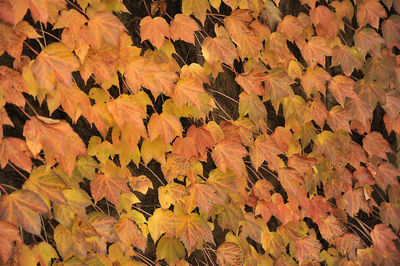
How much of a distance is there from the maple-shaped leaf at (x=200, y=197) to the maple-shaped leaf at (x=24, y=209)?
66 centimetres

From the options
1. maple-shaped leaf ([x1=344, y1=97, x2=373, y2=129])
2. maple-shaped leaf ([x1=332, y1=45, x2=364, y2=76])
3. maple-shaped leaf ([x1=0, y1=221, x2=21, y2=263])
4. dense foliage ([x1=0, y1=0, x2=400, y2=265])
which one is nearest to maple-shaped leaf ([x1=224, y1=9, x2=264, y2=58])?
dense foliage ([x1=0, y1=0, x2=400, y2=265])

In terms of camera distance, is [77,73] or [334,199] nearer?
[77,73]

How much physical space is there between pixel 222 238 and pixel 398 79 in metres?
1.32

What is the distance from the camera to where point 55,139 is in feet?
Result: 5.13

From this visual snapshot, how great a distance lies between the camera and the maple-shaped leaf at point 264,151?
86.8 inches

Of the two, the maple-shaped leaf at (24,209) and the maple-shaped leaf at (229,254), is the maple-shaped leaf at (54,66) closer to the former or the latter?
the maple-shaped leaf at (24,209)

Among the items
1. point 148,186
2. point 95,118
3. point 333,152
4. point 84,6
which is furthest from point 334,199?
point 84,6

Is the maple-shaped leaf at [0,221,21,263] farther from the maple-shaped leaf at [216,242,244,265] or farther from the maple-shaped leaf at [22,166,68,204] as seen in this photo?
the maple-shaped leaf at [216,242,244,265]

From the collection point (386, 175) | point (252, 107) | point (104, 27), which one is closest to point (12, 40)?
point (104, 27)

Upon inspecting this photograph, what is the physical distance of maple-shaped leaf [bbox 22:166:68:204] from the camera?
157 cm

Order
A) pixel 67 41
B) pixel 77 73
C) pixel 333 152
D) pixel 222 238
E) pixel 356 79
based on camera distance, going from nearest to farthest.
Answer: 1. pixel 67 41
2. pixel 77 73
3. pixel 222 238
4. pixel 333 152
5. pixel 356 79

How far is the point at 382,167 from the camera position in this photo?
2.76 metres

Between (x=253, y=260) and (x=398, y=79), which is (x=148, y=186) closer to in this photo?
(x=253, y=260)

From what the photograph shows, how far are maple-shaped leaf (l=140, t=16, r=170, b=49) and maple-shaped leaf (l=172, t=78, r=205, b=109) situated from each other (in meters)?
0.17
